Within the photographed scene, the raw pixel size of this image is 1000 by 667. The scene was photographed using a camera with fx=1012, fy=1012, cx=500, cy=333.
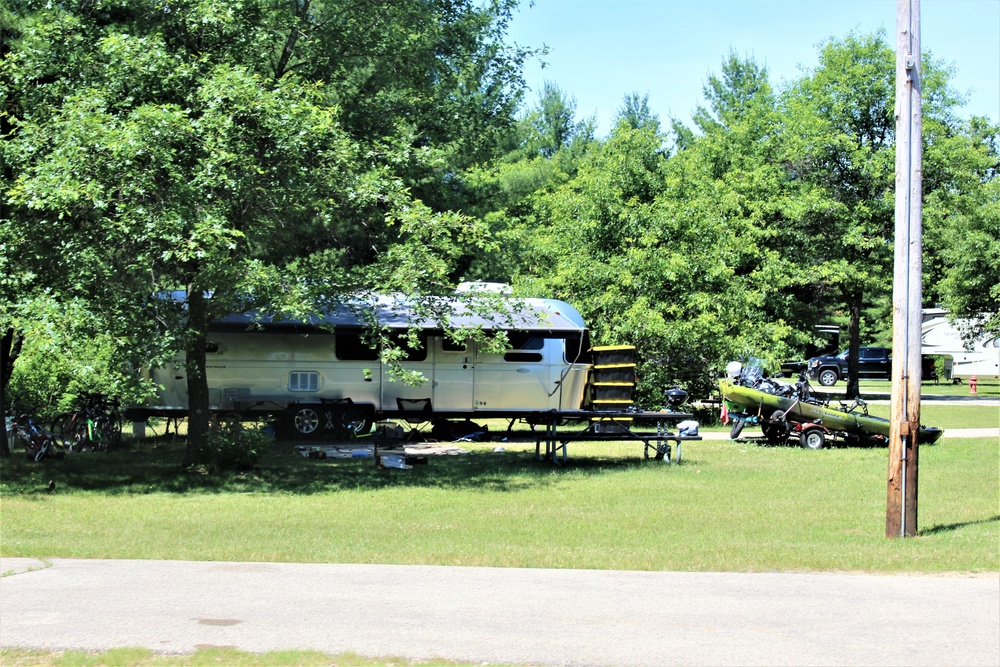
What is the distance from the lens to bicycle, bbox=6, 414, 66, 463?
1695 cm

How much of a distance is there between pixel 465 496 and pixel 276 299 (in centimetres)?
374

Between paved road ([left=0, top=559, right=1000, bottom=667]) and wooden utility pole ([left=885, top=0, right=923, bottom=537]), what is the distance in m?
2.00

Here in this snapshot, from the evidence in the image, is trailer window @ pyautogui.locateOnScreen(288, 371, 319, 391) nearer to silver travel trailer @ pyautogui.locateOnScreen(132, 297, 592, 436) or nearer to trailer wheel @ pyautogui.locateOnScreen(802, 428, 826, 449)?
silver travel trailer @ pyautogui.locateOnScreen(132, 297, 592, 436)

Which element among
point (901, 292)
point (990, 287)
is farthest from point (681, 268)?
point (901, 292)

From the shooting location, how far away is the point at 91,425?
62.1ft

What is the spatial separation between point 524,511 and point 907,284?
521 centimetres

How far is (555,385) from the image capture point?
22.2 m

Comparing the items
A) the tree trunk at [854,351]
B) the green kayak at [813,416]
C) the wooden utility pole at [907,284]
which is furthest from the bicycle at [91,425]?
the tree trunk at [854,351]

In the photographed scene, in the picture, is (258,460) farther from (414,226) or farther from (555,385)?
(555,385)

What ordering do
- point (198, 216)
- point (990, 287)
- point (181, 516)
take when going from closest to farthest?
point (181, 516)
point (198, 216)
point (990, 287)

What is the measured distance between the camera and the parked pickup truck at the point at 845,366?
4916 cm

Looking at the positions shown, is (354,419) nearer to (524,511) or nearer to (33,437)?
(33,437)

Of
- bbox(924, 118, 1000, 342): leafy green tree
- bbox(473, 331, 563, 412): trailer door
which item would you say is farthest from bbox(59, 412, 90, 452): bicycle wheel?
bbox(924, 118, 1000, 342): leafy green tree

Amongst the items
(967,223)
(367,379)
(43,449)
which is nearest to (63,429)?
(43,449)
